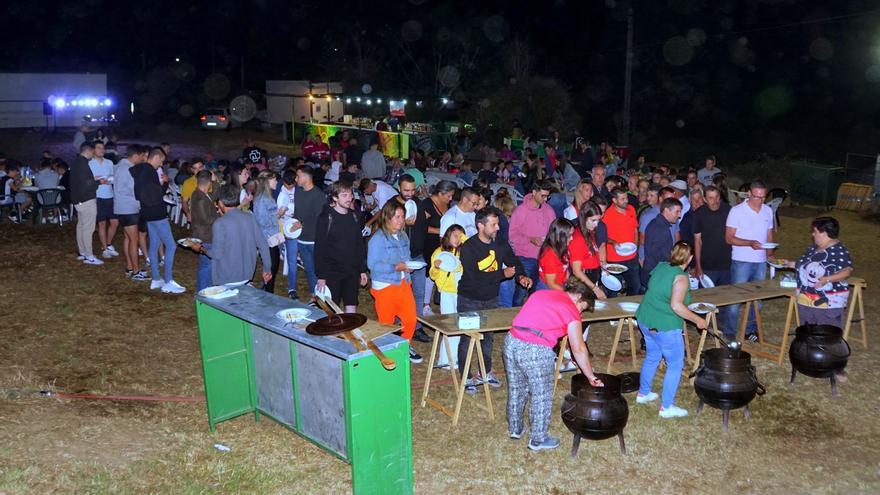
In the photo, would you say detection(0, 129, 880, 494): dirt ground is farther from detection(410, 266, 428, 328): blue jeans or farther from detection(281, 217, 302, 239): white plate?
detection(281, 217, 302, 239): white plate

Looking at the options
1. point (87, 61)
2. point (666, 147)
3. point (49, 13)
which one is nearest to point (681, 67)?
point (666, 147)

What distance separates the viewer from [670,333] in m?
6.69

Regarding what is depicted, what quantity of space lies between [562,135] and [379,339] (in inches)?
1161

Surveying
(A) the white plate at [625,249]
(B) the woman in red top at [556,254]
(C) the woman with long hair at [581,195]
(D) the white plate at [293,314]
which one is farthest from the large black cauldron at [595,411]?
(C) the woman with long hair at [581,195]

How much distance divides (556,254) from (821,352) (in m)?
2.85

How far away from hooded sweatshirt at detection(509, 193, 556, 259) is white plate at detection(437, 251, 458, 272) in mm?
1869

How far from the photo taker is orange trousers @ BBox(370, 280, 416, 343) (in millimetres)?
7441

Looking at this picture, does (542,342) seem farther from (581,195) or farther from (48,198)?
(48,198)

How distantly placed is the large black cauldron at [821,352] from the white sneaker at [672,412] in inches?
61.6

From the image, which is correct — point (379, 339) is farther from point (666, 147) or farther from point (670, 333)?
point (666, 147)

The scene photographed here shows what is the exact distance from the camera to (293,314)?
5.83m

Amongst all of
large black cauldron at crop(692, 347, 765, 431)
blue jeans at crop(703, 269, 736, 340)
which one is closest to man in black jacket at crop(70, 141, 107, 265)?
blue jeans at crop(703, 269, 736, 340)

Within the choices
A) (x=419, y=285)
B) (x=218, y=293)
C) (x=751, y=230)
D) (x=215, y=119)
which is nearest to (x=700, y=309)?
(x=751, y=230)

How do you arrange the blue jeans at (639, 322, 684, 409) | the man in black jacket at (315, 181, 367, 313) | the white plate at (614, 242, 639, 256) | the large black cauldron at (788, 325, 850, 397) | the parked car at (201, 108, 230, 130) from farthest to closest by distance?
the parked car at (201, 108, 230, 130) → the white plate at (614, 242, 639, 256) → the man in black jacket at (315, 181, 367, 313) → the large black cauldron at (788, 325, 850, 397) → the blue jeans at (639, 322, 684, 409)
